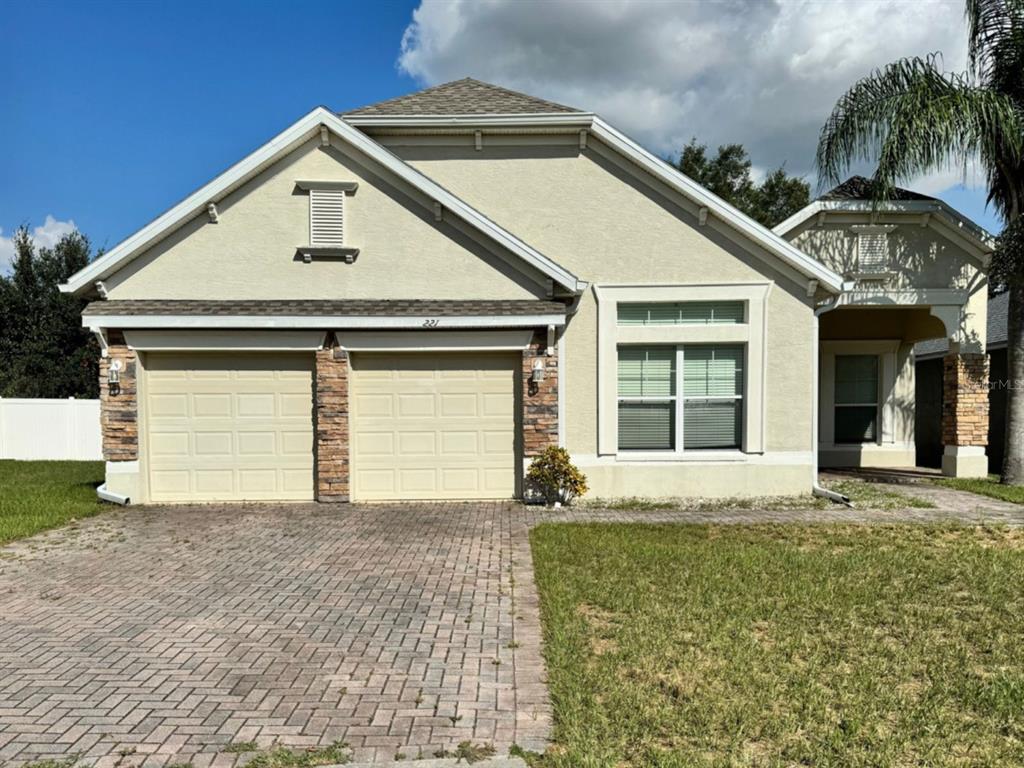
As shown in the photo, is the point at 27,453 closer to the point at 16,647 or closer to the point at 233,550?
the point at 233,550

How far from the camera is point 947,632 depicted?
497 centimetres

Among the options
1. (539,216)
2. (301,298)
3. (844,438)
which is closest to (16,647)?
(301,298)

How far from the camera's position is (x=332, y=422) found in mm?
9977

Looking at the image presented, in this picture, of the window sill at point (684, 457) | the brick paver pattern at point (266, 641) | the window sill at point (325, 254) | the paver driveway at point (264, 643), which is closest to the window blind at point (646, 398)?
the window sill at point (684, 457)

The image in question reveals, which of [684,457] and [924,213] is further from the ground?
[924,213]

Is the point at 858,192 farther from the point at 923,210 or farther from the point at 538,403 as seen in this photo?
the point at 538,403

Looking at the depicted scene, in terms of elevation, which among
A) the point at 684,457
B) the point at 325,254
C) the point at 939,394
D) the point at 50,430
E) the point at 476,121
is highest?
the point at 476,121

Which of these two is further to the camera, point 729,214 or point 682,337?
point 682,337

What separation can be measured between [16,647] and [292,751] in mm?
2937

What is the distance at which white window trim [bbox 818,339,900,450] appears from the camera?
14117 mm

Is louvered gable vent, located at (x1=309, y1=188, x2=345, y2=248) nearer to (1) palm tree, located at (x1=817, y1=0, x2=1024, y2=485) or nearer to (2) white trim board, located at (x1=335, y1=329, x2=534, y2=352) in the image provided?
(2) white trim board, located at (x1=335, y1=329, x2=534, y2=352)

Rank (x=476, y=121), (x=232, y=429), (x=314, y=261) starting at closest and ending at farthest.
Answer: (x=314, y=261)
(x=232, y=429)
(x=476, y=121)

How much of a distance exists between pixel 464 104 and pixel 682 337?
5664 millimetres

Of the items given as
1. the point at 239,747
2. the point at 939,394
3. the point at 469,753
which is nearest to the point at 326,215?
the point at 239,747
